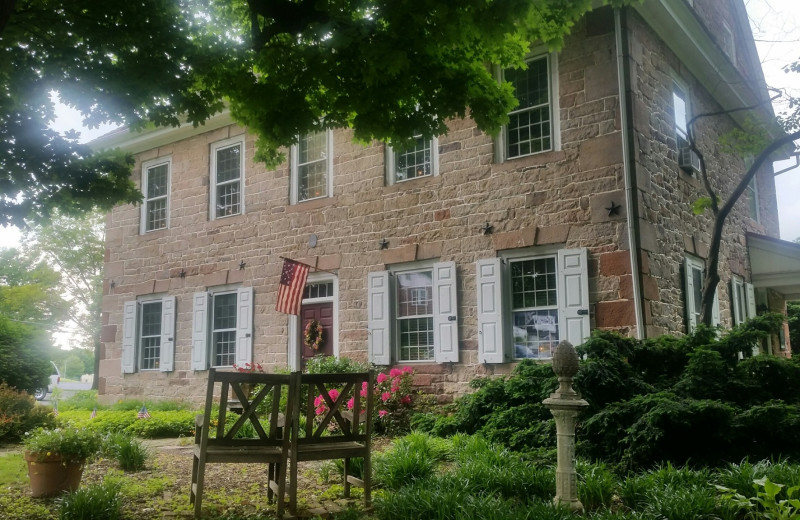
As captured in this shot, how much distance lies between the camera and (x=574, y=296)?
909 centimetres

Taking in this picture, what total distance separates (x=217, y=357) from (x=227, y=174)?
3.68 m

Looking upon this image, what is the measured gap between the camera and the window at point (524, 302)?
30.2 feet

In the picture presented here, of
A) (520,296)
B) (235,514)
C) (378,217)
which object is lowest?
(235,514)

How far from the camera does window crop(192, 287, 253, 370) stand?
13.0 m

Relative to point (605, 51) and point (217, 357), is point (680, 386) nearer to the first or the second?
point (605, 51)

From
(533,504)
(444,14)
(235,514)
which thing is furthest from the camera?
(444,14)

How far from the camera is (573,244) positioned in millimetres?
9266

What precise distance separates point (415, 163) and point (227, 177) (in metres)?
4.56

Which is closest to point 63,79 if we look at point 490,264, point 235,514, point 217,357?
point 235,514

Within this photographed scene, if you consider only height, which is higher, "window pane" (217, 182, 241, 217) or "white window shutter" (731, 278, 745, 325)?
"window pane" (217, 182, 241, 217)

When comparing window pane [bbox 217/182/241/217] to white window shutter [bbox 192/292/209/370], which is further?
window pane [bbox 217/182/241/217]

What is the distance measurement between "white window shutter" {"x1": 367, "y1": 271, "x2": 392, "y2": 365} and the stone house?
3cm

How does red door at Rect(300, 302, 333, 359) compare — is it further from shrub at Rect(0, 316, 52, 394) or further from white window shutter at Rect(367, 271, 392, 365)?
shrub at Rect(0, 316, 52, 394)

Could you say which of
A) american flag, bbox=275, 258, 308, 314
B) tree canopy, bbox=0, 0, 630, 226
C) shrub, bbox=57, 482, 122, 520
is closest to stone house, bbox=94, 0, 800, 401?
american flag, bbox=275, 258, 308, 314
